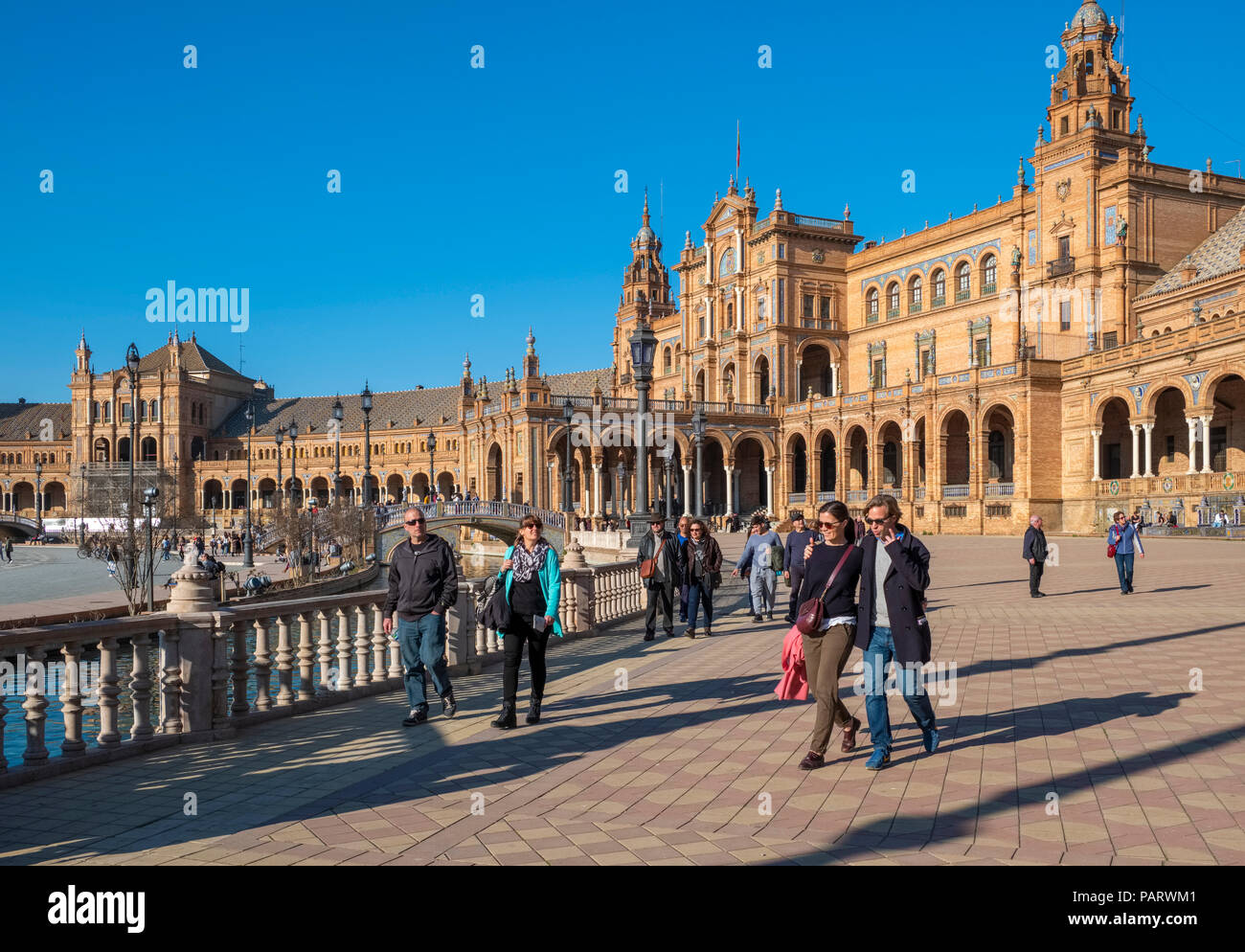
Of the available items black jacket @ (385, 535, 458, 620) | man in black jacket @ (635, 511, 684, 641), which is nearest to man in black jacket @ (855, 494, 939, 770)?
black jacket @ (385, 535, 458, 620)

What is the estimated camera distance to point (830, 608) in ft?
23.0

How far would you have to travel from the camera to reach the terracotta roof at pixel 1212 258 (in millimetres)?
43625

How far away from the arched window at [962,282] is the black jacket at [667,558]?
48.0 m

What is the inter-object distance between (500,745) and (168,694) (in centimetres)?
251

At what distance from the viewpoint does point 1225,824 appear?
545 cm

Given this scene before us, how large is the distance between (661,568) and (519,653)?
5.89 meters

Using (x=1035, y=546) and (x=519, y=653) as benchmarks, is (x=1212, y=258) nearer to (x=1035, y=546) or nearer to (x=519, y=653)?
(x=1035, y=546)

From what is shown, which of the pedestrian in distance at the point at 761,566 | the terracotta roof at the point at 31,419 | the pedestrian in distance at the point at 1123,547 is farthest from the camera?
the terracotta roof at the point at 31,419

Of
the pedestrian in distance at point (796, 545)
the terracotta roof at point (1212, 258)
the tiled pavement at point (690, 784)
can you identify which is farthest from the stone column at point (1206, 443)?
the tiled pavement at point (690, 784)

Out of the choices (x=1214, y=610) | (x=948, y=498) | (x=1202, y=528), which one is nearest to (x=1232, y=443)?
(x=1202, y=528)

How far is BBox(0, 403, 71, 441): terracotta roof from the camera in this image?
118062 mm

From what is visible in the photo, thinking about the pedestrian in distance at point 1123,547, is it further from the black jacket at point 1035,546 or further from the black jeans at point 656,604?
the black jeans at point 656,604
